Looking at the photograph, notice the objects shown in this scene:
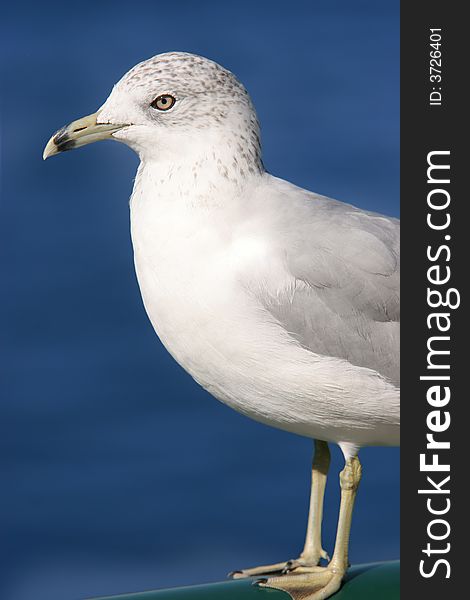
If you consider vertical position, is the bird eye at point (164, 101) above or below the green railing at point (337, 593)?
above

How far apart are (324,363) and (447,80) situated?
67cm

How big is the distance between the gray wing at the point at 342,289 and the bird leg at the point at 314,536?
489 millimetres

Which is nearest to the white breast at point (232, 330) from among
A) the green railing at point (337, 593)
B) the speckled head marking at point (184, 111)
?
the speckled head marking at point (184, 111)

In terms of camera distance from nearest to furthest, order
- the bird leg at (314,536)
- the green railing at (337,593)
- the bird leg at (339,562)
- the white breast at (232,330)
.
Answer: the white breast at (232,330)
the green railing at (337,593)
the bird leg at (339,562)
the bird leg at (314,536)

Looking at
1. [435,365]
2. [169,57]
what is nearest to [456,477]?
[435,365]

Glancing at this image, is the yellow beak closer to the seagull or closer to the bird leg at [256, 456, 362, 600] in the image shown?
the seagull

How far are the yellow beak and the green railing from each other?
0.99 meters

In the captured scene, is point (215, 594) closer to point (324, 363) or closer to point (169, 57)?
point (324, 363)

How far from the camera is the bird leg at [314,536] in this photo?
2879 millimetres

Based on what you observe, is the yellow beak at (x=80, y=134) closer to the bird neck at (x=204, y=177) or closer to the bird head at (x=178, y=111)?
the bird head at (x=178, y=111)

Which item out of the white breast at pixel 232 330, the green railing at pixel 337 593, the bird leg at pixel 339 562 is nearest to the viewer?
the white breast at pixel 232 330

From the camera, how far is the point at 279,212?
2477 mm

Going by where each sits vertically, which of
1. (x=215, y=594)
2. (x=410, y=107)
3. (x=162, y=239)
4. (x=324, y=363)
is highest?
(x=410, y=107)

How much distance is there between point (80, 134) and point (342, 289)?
0.67m
